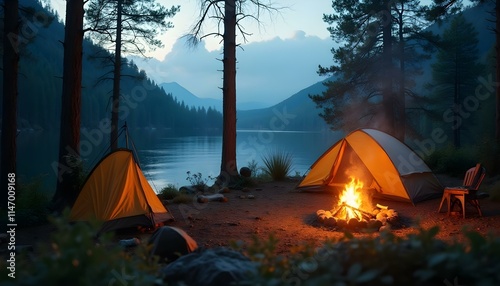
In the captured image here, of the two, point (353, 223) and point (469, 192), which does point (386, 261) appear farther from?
point (469, 192)

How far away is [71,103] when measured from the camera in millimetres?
8328

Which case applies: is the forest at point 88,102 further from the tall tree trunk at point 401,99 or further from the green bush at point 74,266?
the green bush at point 74,266

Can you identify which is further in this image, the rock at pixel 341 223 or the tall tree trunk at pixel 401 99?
the tall tree trunk at pixel 401 99

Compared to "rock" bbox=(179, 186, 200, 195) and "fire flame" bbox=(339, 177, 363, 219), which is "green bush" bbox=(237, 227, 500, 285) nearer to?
"fire flame" bbox=(339, 177, 363, 219)

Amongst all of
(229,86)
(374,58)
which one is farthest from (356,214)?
(374,58)

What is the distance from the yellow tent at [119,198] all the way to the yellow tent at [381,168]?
4870 mm

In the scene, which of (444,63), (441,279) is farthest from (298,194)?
(444,63)

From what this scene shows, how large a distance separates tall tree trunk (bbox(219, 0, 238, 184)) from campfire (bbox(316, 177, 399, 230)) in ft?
16.4

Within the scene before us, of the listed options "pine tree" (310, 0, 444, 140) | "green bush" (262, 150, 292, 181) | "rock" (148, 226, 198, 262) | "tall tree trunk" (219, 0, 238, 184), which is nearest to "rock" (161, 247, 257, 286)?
"rock" (148, 226, 198, 262)

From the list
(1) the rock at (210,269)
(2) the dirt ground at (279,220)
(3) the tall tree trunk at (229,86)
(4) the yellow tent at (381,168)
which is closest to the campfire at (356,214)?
(2) the dirt ground at (279,220)

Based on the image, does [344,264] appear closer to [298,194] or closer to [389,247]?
[389,247]

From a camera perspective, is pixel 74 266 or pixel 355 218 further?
pixel 355 218

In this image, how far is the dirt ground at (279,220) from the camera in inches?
252

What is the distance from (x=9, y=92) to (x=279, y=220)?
650 centimetres
